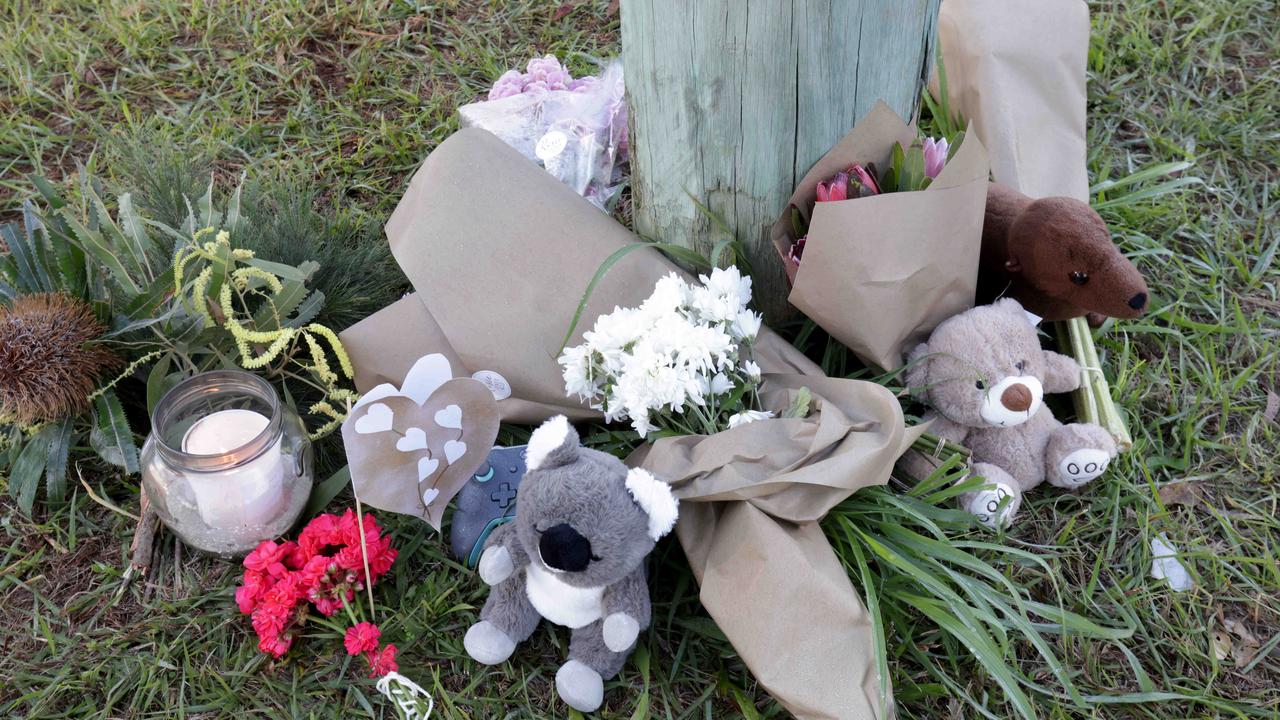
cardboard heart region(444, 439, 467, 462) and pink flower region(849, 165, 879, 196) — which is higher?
pink flower region(849, 165, 879, 196)

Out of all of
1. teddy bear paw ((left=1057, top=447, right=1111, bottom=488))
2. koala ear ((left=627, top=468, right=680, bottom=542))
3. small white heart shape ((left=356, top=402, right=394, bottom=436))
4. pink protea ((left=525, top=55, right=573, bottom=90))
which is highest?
pink protea ((left=525, top=55, right=573, bottom=90))

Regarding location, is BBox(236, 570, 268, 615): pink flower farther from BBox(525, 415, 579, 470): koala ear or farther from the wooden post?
the wooden post

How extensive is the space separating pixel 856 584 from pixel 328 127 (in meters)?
1.98

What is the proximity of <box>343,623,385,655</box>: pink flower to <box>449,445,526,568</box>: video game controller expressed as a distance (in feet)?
0.74

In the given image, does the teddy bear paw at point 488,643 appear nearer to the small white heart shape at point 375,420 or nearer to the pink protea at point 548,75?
the small white heart shape at point 375,420

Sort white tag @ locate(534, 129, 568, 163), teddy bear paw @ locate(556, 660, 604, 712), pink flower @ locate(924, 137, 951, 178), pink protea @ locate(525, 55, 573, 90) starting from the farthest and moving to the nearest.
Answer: pink protea @ locate(525, 55, 573, 90)
white tag @ locate(534, 129, 568, 163)
pink flower @ locate(924, 137, 951, 178)
teddy bear paw @ locate(556, 660, 604, 712)

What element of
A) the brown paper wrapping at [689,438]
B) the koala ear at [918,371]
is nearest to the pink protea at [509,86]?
the brown paper wrapping at [689,438]

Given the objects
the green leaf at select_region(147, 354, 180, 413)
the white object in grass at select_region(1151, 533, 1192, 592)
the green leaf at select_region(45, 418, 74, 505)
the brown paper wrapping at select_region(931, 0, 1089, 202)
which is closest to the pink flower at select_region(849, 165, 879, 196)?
the brown paper wrapping at select_region(931, 0, 1089, 202)

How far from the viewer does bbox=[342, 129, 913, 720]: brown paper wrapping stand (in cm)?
151

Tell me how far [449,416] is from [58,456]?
85cm

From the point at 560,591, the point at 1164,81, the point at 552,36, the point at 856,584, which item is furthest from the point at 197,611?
the point at 1164,81

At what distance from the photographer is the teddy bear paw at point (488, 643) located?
1654 mm

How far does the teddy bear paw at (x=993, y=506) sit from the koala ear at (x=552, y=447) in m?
0.80

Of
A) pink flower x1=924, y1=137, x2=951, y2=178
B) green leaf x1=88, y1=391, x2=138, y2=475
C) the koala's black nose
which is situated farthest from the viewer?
pink flower x1=924, y1=137, x2=951, y2=178
